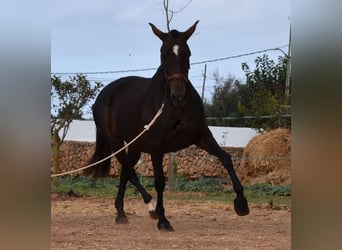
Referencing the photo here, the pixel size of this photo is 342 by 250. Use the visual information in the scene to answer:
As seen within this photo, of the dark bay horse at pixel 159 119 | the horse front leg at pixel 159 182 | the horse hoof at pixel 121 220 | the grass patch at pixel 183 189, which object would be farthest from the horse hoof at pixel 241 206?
the grass patch at pixel 183 189

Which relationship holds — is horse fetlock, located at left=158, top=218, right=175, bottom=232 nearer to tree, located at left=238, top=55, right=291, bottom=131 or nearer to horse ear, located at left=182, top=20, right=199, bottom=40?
horse ear, located at left=182, top=20, right=199, bottom=40

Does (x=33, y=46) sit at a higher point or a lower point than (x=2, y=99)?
higher

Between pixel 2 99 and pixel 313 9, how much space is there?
82cm

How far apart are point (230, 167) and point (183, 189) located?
713 cm

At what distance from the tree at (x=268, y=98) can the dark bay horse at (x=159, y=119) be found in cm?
759

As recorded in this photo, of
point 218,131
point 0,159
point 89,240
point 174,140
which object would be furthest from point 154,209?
point 218,131

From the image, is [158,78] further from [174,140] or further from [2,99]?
[2,99]

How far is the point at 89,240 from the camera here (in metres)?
5.47

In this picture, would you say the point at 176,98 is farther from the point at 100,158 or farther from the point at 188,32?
the point at 100,158

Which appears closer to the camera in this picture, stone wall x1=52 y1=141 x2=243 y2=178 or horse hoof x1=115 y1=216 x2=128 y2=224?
horse hoof x1=115 y1=216 x2=128 y2=224

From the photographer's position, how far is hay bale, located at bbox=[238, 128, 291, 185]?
1470cm

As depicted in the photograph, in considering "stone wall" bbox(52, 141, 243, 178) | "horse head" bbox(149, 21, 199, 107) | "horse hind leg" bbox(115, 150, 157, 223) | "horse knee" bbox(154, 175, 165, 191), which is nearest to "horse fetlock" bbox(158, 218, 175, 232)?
"horse knee" bbox(154, 175, 165, 191)

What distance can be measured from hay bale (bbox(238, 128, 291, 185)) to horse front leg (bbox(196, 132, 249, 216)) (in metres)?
8.43

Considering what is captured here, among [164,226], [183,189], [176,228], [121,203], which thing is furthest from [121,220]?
[183,189]
